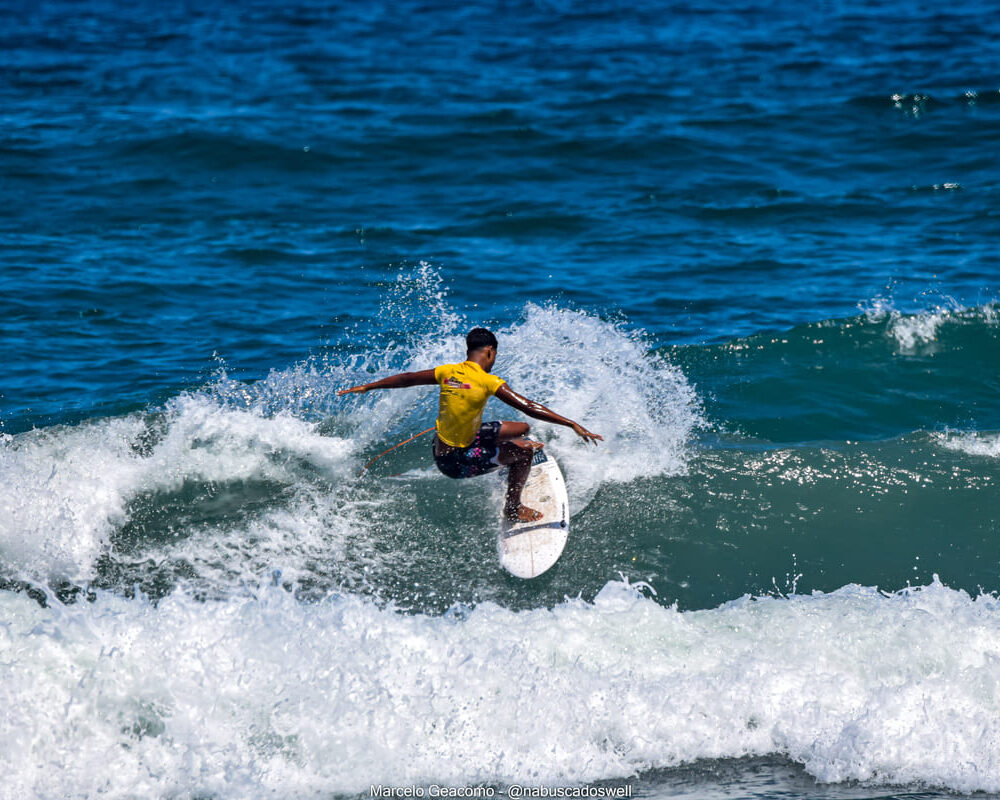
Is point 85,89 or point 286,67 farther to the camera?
point 286,67

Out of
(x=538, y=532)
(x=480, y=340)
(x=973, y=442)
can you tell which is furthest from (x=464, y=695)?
(x=973, y=442)

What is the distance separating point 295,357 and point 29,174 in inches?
327

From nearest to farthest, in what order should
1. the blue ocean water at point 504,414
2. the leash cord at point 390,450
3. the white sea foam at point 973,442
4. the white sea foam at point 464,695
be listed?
the white sea foam at point 464,695
the blue ocean water at point 504,414
the leash cord at point 390,450
the white sea foam at point 973,442

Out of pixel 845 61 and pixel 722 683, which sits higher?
pixel 845 61

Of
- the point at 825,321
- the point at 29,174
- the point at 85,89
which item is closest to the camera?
the point at 825,321

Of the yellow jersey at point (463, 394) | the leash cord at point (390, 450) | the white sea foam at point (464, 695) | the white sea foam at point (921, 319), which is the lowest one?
the white sea foam at point (464, 695)

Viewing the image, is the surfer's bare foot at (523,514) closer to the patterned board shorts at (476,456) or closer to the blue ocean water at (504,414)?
the blue ocean water at (504,414)

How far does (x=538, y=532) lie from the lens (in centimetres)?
906

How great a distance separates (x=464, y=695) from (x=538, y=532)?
2.00 m

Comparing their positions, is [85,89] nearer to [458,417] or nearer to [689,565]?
[458,417]

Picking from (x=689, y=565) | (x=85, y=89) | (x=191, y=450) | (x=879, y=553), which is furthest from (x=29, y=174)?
(x=879, y=553)

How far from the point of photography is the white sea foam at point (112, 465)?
9000mm

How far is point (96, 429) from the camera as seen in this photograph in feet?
35.1

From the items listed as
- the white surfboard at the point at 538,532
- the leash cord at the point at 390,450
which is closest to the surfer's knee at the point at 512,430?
the white surfboard at the point at 538,532
